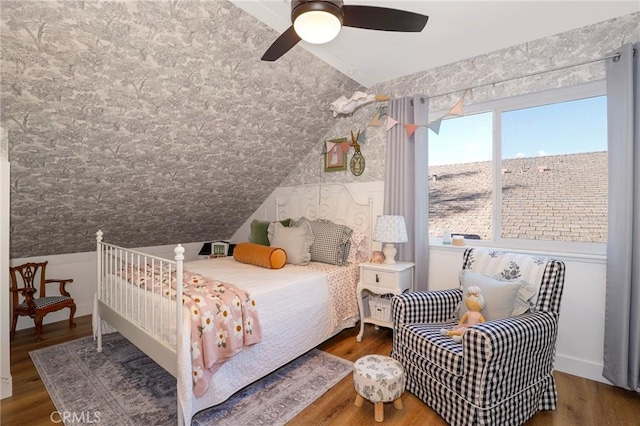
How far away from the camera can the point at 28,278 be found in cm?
337

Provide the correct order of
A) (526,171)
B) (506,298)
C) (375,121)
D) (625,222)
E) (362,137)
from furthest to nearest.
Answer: (362,137), (375,121), (526,171), (625,222), (506,298)

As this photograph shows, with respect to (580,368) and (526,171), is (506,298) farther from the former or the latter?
(526,171)

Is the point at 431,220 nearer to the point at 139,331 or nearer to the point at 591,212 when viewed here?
the point at 591,212

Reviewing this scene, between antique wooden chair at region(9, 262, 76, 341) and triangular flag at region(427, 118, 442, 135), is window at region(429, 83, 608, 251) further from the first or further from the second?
antique wooden chair at region(9, 262, 76, 341)

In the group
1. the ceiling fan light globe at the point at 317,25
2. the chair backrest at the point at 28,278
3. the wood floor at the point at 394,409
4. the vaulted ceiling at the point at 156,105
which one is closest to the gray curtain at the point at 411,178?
the vaulted ceiling at the point at 156,105

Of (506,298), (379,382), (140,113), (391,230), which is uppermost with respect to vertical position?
(140,113)

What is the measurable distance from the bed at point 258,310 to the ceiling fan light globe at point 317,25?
4.11 feet

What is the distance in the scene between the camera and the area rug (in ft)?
6.56

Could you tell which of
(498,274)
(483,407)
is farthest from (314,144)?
(483,407)

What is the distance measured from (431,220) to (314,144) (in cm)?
173

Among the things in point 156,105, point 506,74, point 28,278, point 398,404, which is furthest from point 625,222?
point 28,278

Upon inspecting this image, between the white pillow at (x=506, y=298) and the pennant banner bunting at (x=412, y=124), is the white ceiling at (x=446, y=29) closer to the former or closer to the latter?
the pennant banner bunting at (x=412, y=124)

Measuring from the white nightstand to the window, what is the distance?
2.06 ft

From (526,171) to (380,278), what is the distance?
5.29 feet
